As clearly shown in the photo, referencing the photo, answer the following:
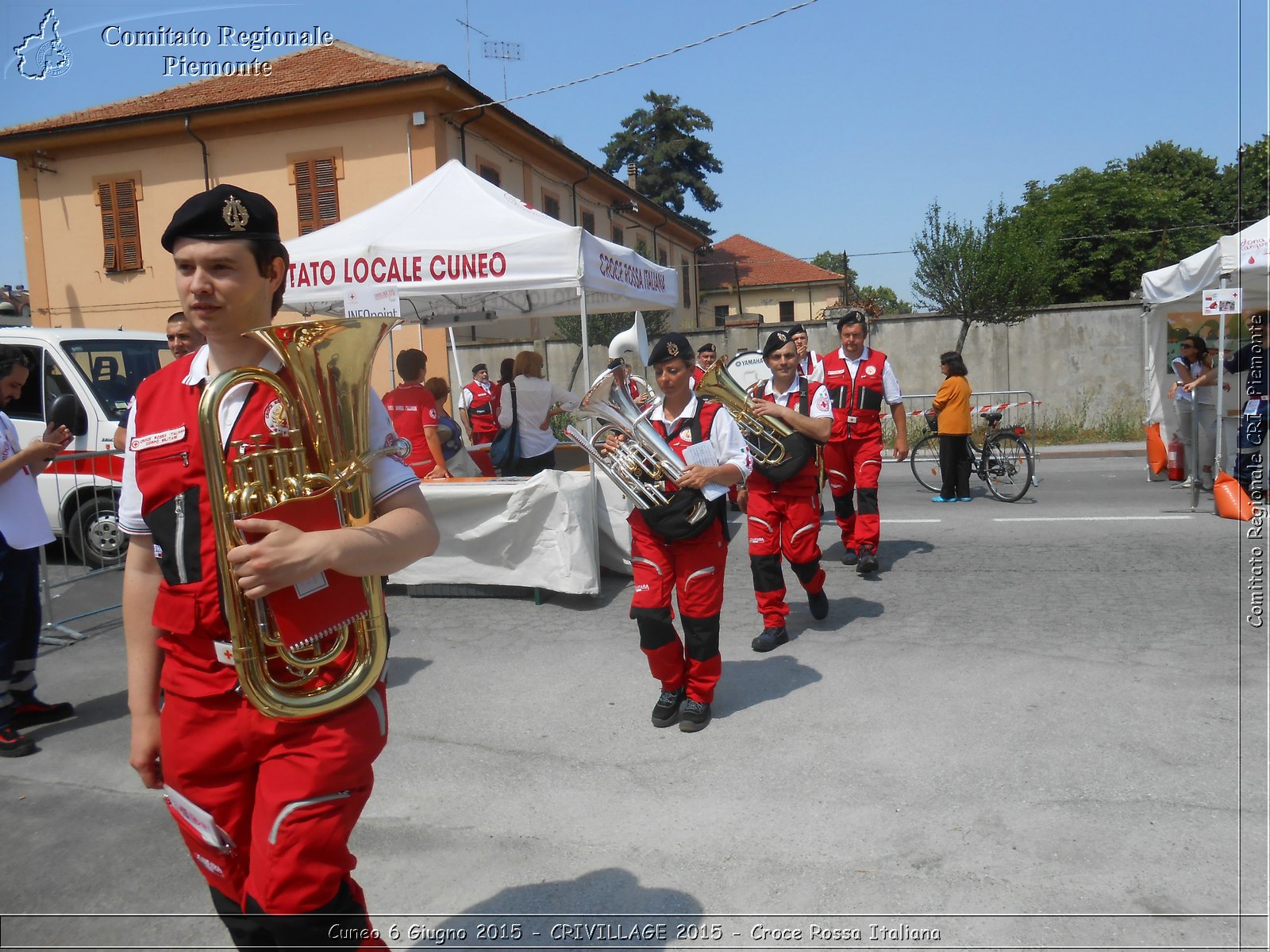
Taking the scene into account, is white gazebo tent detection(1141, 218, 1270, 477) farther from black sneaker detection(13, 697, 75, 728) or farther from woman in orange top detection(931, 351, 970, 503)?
black sneaker detection(13, 697, 75, 728)

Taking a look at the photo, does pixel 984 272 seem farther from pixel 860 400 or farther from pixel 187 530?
pixel 187 530

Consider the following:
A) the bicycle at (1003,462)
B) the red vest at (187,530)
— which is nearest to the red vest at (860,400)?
the bicycle at (1003,462)

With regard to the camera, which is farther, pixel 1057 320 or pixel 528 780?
pixel 1057 320

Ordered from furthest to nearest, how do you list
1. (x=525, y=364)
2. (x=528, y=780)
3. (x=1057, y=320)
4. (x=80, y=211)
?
1. (x=80, y=211)
2. (x=1057, y=320)
3. (x=525, y=364)
4. (x=528, y=780)

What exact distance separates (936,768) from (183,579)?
125 inches

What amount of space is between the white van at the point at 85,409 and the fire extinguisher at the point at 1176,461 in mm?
11811

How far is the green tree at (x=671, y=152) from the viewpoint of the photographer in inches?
1921

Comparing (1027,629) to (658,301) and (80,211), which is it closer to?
(658,301)

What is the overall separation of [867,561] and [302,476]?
6.07 meters

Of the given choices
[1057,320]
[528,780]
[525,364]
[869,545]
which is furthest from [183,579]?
[1057,320]

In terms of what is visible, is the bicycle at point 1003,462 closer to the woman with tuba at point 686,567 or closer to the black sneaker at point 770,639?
the black sneaker at point 770,639

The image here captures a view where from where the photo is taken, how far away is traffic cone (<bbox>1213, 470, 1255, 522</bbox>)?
8.95m

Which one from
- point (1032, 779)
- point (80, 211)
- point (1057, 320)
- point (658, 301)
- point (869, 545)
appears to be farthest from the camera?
point (80, 211)

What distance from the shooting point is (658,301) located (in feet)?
34.6
